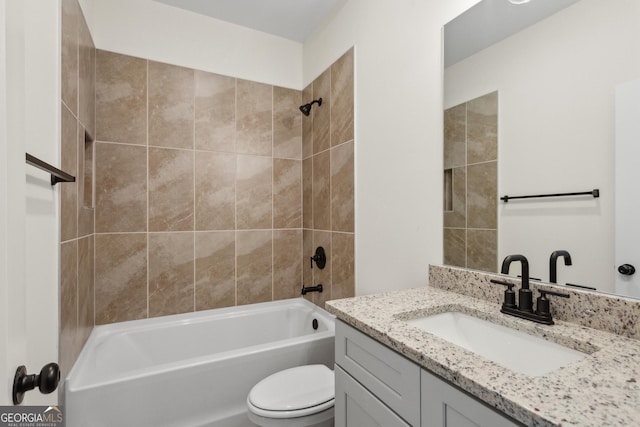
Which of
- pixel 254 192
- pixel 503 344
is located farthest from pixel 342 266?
pixel 503 344

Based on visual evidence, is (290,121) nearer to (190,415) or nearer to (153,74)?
(153,74)

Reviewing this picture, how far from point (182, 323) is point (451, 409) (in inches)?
75.7

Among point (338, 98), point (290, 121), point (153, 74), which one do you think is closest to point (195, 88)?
point (153, 74)

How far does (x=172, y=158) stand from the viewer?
2.10 m

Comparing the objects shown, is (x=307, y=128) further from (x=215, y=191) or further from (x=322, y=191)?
(x=215, y=191)

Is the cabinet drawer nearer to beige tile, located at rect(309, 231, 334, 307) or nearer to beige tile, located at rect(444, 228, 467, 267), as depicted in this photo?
beige tile, located at rect(444, 228, 467, 267)

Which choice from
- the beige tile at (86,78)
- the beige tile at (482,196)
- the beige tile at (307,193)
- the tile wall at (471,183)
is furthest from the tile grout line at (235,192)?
the beige tile at (482,196)

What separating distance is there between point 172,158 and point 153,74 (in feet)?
1.90

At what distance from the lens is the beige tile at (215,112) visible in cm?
218

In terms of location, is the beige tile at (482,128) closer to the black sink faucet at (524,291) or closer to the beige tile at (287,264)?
the black sink faucet at (524,291)

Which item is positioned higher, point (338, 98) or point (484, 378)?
point (338, 98)

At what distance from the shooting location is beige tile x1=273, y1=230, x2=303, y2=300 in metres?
2.46

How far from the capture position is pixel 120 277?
6.45 feet

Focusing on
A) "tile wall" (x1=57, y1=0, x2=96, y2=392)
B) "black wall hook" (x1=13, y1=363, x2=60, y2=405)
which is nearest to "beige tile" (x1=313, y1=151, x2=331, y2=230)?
"tile wall" (x1=57, y1=0, x2=96, y2=392)
